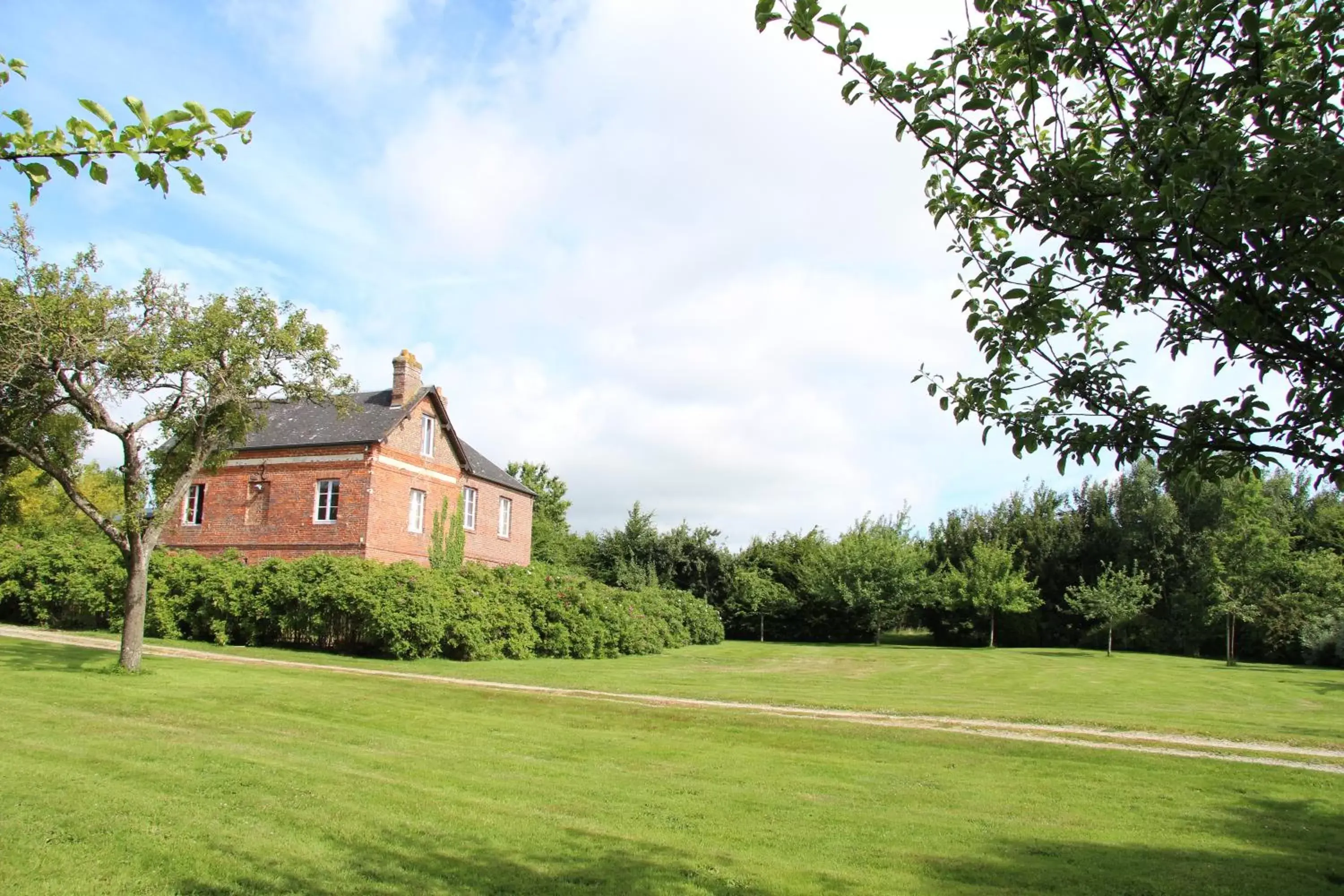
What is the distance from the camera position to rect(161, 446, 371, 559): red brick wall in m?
31.5

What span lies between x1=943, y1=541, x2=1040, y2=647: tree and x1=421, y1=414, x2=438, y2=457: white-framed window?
25633mm

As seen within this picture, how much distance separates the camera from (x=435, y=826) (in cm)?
722

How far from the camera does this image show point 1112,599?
130 ft

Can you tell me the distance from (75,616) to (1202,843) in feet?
95.2

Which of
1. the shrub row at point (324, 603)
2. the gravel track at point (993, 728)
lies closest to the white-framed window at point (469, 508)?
the shrub row at point (324, 603)

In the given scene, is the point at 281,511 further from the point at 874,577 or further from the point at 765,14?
the point at 765,14

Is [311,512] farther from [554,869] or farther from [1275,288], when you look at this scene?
[1275,288]

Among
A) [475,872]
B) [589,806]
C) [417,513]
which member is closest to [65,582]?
[417,513]

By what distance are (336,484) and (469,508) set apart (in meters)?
6.54

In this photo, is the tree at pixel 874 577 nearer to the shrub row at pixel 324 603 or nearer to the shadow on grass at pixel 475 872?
the shrub row at pixel 324 603

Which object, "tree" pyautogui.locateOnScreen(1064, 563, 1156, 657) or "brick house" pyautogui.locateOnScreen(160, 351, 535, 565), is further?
"tree" pyautogui.locateOnScreen(1064, 563, 1156, 657)

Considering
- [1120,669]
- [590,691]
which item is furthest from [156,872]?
[1120,669]

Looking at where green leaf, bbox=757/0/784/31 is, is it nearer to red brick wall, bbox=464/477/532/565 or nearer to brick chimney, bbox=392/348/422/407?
brick chimney, bbox=392/348/422/407

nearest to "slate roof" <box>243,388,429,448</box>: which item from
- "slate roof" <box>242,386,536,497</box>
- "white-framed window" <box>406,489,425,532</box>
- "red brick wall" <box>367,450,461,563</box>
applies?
"slate roof" <box>242,386,536,497</box>
